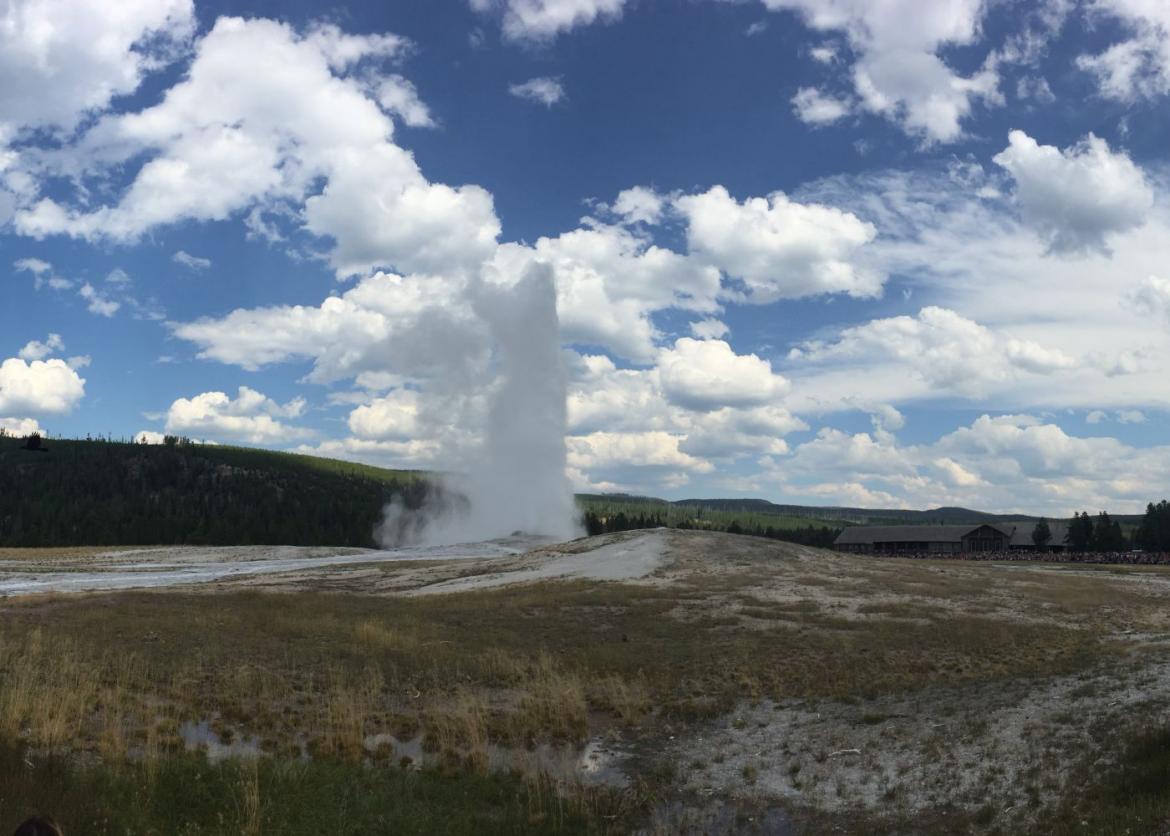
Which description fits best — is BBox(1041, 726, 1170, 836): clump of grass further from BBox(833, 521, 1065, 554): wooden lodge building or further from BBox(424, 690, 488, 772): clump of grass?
BBox(833, 521, 1065, 554): wooden lodge building

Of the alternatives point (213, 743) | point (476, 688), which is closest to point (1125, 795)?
point (476, 688)

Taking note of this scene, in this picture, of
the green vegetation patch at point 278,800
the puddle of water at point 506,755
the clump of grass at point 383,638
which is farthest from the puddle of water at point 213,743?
the clump of grass at point 383,638

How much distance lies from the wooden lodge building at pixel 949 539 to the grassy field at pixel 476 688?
109m

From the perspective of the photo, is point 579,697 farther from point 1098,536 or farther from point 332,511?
point 332,511

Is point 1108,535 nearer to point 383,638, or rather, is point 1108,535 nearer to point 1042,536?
point 1042,536

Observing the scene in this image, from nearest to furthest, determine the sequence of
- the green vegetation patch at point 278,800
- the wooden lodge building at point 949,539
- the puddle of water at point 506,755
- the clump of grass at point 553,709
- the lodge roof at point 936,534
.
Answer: the green vegetation patch at point 278,800 → the puddle of water at point 506,755 → the clump of grass at point 553,709 → the wooden lodge building at point 949,539 → the lodge roof at point 936,534

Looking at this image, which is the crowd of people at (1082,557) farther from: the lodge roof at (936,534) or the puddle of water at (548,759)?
the puddle of water at (548,759)

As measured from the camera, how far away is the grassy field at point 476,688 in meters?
13.0

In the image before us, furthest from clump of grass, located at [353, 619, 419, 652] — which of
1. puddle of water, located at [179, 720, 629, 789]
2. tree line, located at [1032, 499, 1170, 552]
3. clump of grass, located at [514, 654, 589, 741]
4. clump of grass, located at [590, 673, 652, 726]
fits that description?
tree line, located at [1032, 499, 1170, 552]

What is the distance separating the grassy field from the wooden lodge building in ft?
357

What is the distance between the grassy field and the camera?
1302cm

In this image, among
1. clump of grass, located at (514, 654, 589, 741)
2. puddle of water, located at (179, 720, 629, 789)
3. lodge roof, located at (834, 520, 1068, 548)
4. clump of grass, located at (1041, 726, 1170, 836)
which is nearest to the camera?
clump of grass, located at (1041, 726, 1170, 836)

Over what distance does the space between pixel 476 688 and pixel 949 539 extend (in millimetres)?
142849

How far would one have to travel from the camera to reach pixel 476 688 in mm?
22641
